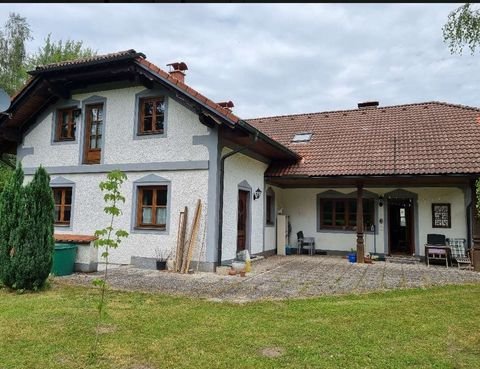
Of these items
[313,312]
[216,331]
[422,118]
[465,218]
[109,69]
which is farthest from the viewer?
[422,118]

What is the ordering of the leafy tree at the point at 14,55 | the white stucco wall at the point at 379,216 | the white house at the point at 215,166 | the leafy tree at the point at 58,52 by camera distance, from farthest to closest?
the leafy tree at the point at 58,52
the leafy tree at the point at 14,55
the white stucco wall at the point at 379,216
the white house at the point at 215,166

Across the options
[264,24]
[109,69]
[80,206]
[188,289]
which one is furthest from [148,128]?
[264,24]

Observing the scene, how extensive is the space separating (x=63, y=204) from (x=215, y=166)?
207 inches

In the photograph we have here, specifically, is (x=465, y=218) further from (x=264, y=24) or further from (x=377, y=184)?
(x=264, y=24)

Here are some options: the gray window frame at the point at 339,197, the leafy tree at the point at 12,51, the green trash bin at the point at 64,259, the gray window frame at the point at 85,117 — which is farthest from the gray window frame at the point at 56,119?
the leafy tree at the point at 12,51

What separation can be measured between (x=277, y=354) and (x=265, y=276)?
15.6 feet

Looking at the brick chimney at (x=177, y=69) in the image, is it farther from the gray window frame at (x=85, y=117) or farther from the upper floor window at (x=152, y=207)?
the upper floor window at (x=152, y=207)

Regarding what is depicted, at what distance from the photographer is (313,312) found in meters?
5.77

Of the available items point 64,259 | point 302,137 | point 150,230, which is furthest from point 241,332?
point 302,137

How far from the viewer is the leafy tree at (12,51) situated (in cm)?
2123

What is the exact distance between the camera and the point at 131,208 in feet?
34.2

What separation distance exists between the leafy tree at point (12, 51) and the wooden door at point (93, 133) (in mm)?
12952

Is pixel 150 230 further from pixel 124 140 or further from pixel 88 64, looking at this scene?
pixel 88 64

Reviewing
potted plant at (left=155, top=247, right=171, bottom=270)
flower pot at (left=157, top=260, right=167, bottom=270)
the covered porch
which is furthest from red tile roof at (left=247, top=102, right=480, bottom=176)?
flower pot at (left=157, top=260, right=167, bottom=270)
